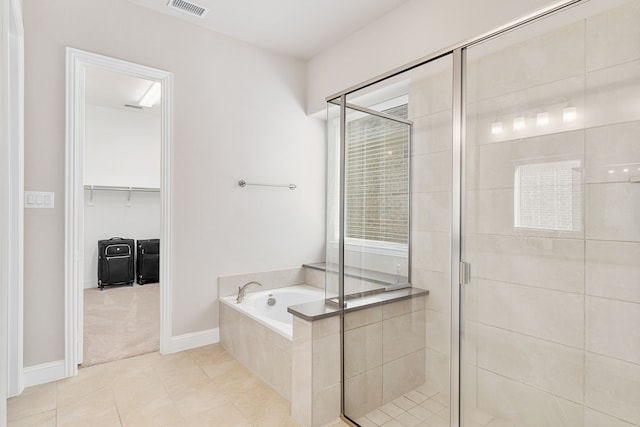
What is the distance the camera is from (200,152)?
2.85 m

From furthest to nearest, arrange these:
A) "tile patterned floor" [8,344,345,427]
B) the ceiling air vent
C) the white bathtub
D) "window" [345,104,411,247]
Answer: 1. the white bathtub
2. the ceiling air vent
3. "tile patterned floor" [8,344,345,427]
4. "window" [345,104,411,247]

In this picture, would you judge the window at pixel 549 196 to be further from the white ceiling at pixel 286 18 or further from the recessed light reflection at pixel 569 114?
the white ceiling at pixel 286 18

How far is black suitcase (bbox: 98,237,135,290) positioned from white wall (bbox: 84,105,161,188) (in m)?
0.92

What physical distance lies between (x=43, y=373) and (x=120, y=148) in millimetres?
3792

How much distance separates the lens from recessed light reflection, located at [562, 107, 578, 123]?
1187mm

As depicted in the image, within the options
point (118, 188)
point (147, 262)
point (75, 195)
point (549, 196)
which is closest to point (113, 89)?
point (118, 188)

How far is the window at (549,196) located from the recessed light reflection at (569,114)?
0.48 ft

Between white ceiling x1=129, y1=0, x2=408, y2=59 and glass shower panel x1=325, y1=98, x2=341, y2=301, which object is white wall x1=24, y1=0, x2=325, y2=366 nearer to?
white ceiling x1=129, y1=0, x2=408, y2=59

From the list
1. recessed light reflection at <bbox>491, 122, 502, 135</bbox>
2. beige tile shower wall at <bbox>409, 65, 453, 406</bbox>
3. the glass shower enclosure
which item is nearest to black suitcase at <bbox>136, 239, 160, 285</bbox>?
the glass shower enclosure

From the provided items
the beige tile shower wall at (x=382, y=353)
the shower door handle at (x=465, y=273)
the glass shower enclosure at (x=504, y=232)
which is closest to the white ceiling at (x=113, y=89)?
the glass shower enclosure at (x=504, y=232)

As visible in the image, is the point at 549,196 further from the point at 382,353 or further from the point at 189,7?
the point at 189,7

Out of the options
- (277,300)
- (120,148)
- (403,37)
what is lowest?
(277,300)

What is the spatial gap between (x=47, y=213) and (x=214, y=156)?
4.00ft

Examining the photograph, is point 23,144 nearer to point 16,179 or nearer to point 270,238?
point 16,179
